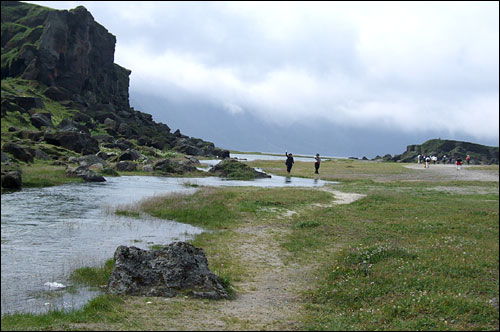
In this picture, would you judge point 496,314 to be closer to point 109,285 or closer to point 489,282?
point 489,282

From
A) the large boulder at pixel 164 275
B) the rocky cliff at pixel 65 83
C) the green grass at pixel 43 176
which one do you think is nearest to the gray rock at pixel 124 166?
the green grass at pixel 43 176

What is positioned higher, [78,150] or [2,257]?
[78,150]

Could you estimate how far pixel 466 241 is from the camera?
18344 millimetres

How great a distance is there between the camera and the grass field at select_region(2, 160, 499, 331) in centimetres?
962

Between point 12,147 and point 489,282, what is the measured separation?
53.6m

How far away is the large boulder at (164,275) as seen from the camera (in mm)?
11992

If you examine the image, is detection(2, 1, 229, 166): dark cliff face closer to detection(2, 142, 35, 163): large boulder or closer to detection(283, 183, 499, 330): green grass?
detection(2, 142, 35, 163): large boulder

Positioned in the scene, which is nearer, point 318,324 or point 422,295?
point 318,324

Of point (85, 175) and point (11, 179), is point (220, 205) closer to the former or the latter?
point (11, 179)

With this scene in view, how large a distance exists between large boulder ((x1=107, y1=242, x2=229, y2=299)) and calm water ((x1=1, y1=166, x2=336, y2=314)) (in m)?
1.11

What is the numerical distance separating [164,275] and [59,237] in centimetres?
924

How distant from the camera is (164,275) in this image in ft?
41.1

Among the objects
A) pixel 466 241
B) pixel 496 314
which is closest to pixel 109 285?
pixel 496 314

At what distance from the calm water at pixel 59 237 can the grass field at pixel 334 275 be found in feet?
5.70
